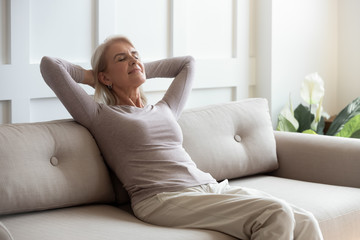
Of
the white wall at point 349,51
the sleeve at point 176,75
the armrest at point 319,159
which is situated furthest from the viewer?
the white wall at point 349,51

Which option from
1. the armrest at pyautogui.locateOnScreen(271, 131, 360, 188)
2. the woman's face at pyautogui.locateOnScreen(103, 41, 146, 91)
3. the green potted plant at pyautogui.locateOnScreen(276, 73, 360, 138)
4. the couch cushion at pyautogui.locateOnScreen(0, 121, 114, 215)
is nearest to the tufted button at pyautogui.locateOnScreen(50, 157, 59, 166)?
the couch cushion at pyautogui.locateOnScreen(0, 121, 114, 215)

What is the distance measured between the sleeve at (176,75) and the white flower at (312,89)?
1052 mm

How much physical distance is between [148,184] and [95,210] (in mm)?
205

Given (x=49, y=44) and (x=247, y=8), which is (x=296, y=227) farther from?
(x=247, y=8)

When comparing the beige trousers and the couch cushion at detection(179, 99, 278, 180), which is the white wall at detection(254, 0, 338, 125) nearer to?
the couch cushion at detection(179, 99, 278, 180)

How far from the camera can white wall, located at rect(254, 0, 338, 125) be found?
3.65 m

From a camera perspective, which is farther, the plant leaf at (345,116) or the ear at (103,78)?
the plant leaf at (345,116)

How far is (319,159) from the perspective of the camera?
2762mm

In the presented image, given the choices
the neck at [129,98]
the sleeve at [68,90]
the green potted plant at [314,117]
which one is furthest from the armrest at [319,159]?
the sleeve at [68,90]

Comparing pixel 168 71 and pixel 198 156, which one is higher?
pixel 168 71

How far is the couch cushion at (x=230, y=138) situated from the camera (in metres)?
2.62

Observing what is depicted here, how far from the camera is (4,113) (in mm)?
2566

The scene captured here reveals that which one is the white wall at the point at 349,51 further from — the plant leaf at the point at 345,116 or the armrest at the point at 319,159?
the armrest at the point at 319,159

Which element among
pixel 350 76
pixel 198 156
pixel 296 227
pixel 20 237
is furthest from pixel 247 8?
pixel 20 237
